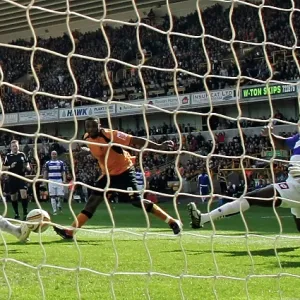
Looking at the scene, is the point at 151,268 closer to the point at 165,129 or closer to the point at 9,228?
the point at 9,228

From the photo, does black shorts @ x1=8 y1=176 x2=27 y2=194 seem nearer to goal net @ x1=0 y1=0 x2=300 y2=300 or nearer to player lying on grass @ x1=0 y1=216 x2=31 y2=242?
goal net @ x1=0 y1=0 x2=300 y2=300

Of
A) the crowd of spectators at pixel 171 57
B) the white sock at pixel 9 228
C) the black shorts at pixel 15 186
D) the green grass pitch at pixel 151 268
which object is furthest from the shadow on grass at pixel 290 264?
the crowd of spectators at pixel 171 57

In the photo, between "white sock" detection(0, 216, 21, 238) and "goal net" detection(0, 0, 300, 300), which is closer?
"goal net" detection(0, 0, 300, 300)

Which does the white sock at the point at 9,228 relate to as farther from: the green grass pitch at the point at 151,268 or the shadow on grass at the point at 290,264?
the shadow on grass at the point at 290,264

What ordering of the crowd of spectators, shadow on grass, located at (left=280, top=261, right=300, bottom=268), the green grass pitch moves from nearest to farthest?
the green grass pitch
shadow on grass, located at (left=280, top=261, right=300, bottom=268)
the crowd of spectators

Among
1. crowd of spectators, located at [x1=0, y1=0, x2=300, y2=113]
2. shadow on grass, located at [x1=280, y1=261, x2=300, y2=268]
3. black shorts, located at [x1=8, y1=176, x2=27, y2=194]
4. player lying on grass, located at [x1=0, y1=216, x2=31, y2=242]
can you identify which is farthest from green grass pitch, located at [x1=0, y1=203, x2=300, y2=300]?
crowd of spectators, located at [x1=0, y1=0, x2=300, y2=113]

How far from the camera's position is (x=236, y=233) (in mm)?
10234

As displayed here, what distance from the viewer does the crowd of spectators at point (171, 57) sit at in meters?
25.8

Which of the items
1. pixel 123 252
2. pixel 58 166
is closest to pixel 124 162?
pixel 123 252

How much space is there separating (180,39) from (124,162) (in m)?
22.5

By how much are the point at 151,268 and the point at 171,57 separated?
84.2ft

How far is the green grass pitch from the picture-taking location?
461 cm

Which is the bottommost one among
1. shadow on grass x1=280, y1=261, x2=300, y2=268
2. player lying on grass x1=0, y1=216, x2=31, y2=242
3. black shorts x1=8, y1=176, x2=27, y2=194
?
black shorts x1=8, y1=176, x2=27, y2=194

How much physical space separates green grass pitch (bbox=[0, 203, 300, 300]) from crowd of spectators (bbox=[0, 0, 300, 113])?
16.0 meters
